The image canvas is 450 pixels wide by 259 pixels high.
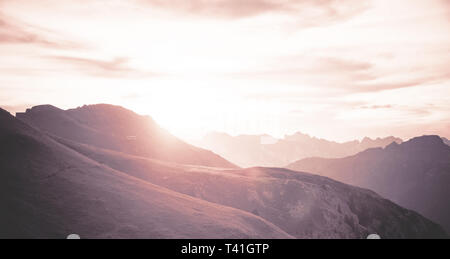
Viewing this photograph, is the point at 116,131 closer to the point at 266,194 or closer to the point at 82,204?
the point at 266,194

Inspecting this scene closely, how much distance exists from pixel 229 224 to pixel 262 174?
5420cm

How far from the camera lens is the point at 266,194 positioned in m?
72.6

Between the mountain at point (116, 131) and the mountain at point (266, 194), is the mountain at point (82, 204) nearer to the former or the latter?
the mountain at point (266, 194)

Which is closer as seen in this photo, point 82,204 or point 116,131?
point 82,204

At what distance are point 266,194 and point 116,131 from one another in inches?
3314

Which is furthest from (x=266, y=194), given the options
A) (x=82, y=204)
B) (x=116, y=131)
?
(x=116, y=131)

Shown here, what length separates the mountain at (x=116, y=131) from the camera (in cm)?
11275

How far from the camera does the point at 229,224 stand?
36.8 m

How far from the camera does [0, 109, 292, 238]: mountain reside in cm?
2797

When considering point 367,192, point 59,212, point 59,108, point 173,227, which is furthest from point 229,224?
point 59,108

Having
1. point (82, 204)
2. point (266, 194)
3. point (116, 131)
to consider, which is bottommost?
point (266, 194)

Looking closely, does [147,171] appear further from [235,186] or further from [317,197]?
[317,197]

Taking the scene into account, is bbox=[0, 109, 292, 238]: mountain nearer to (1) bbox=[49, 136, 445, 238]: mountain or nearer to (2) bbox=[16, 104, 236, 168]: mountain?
(1) bbox=[49, 136, 445, 238]: mountain

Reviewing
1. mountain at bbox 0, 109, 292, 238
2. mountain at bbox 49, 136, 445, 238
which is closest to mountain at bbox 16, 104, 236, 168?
mountain at bbox 49, 136, 445, 238
